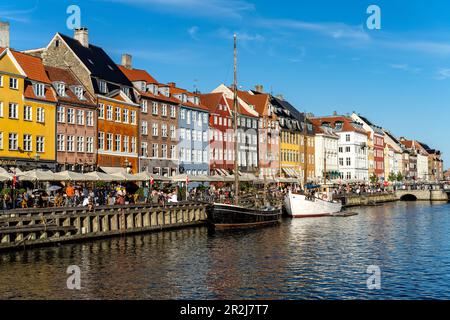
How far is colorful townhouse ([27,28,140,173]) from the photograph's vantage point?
64.5 m

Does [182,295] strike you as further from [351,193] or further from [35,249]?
[351,193]

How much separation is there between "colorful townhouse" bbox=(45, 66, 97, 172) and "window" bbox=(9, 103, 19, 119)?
517 centimetres

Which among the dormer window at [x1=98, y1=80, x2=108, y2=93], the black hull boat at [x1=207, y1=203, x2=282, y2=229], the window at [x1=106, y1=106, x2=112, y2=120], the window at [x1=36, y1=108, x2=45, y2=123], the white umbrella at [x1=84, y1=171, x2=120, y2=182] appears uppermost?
the dormer window at [x1=98, y1=80, x2=108, y2=93]

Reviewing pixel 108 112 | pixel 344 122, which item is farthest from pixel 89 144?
pixel 344 122

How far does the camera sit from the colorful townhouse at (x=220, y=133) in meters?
87.6

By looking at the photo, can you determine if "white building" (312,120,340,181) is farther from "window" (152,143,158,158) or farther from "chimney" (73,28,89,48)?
"chimney" (73,28,89,48)

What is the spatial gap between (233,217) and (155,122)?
2537cm

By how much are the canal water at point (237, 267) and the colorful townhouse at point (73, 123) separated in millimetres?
17275

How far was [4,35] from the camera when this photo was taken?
5853cm

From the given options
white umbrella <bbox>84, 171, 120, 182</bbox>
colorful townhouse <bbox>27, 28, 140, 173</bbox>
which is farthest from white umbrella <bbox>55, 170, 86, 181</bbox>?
colorful townhouse <bbox>27, 28, 140, 173</bbox>

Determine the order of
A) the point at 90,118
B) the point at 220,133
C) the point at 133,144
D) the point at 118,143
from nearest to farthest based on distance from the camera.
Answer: the point at 90,118 < the point at 118,143 < the point at 133,144 < the point at 220,133

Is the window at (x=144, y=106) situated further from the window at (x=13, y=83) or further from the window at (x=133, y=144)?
the window at (x=13, y=83)

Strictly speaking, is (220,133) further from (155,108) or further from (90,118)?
(90,118)

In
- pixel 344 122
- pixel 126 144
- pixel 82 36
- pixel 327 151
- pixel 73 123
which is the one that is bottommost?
pixel 126 144
